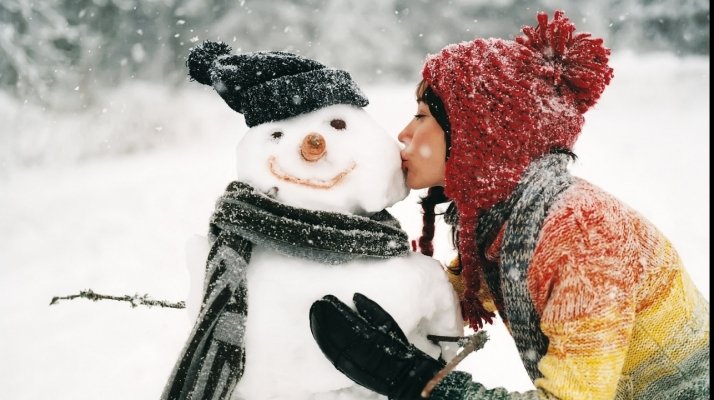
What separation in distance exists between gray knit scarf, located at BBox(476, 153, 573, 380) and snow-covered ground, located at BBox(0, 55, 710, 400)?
3.69 feet

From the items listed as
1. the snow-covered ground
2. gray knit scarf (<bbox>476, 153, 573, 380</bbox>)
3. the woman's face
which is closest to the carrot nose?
the woman's face

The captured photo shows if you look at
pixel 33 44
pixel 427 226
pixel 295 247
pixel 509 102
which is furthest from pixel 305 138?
pixel 33 44

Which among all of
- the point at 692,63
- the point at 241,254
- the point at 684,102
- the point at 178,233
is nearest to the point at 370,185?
the point at 241,254

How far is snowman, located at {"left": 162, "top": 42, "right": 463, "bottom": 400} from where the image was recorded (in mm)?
857

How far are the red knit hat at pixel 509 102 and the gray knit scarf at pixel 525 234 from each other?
0.08 ft

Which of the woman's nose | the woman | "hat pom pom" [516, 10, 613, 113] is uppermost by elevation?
"hat pom pom" [516, 10, 613, 113]

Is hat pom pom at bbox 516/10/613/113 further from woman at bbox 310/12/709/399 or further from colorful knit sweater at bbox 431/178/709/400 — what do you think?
colorful knit sweater at bbox 431/178/709/400

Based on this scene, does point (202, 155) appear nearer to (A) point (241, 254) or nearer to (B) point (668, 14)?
(A) point (241, 254)

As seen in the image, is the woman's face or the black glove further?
the woman's face

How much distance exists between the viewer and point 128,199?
3.12m

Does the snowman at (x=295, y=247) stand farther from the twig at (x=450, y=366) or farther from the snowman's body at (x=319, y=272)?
the twig at (x=450, y=366)

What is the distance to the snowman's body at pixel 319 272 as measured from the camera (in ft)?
2.83

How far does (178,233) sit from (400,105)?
65.7 inches

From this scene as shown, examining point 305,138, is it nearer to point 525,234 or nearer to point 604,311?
point 525,234
